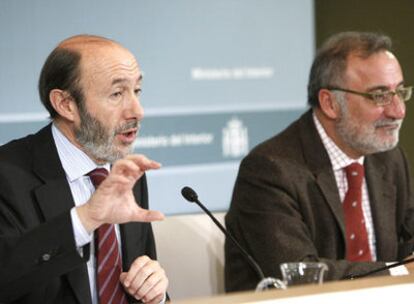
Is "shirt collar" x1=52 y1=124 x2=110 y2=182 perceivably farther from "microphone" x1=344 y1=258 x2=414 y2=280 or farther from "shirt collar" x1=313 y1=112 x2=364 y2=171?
"shirt collar" x1=313 y1=112 x2=364 y2=171

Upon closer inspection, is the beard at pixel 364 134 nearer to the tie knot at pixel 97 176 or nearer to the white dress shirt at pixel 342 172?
the white dress shirt at pixel 342 172

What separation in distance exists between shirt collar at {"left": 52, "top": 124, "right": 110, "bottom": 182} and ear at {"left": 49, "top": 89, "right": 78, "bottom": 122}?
60 mm

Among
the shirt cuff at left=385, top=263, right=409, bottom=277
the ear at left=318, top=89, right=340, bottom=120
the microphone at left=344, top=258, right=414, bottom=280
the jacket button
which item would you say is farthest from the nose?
the jacket button

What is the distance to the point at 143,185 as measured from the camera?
2.81 metres

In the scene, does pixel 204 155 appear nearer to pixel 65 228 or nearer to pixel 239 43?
pixel 239 43

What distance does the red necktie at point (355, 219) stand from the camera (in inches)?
126

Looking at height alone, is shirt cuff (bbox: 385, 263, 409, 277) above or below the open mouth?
below

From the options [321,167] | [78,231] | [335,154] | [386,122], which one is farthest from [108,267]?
[386,122]

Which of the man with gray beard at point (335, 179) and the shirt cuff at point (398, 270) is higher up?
the man with gray beard at point (335, 179)

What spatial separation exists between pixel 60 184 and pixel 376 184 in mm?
1383

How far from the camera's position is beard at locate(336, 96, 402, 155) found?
3.26m

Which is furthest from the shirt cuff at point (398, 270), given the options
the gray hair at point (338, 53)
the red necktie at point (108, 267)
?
the red necktie at point (108, 267)

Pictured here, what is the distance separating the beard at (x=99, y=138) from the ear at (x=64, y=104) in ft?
0.09

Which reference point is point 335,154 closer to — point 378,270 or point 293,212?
point 293,212
